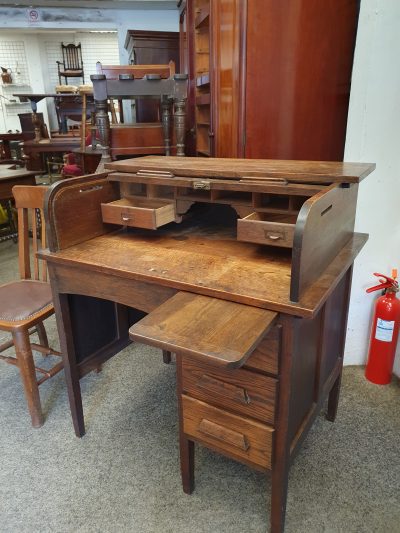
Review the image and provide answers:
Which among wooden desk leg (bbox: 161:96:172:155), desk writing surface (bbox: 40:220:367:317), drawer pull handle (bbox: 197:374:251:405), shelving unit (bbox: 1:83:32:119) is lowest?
drawer pull handle (bbox: 197:374:251:405)

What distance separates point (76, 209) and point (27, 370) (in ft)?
2.55

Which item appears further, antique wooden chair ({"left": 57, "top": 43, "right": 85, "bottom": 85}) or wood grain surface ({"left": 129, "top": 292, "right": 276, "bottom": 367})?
antique wooden chair ({"left": 57, "top": 43, "right": 85, "bottom": 85})

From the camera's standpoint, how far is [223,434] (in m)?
1.31

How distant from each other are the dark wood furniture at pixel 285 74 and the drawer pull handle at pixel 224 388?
1.37m

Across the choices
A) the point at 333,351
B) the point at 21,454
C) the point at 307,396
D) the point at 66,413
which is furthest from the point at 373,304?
the point at 21,454

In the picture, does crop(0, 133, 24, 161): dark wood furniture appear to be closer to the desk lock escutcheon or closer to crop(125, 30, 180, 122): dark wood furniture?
crop(125, 30, 180, 122): dark wood furniture

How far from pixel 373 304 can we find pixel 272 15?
4.94 ft

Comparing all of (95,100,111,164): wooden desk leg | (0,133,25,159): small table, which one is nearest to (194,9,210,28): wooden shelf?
(95,100,111,164): wooden desk leg

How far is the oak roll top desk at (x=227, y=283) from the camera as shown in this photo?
105cm

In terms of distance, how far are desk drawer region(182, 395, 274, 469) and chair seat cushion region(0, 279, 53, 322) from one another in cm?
90

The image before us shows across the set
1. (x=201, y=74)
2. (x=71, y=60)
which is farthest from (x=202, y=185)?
(x=71, y=60)

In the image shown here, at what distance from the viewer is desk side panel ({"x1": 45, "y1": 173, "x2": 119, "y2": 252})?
148cm

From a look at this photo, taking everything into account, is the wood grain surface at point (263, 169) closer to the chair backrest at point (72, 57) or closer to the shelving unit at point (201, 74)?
the shelving unit at point (201, 74)

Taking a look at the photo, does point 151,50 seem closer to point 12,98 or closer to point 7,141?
point 7,141
